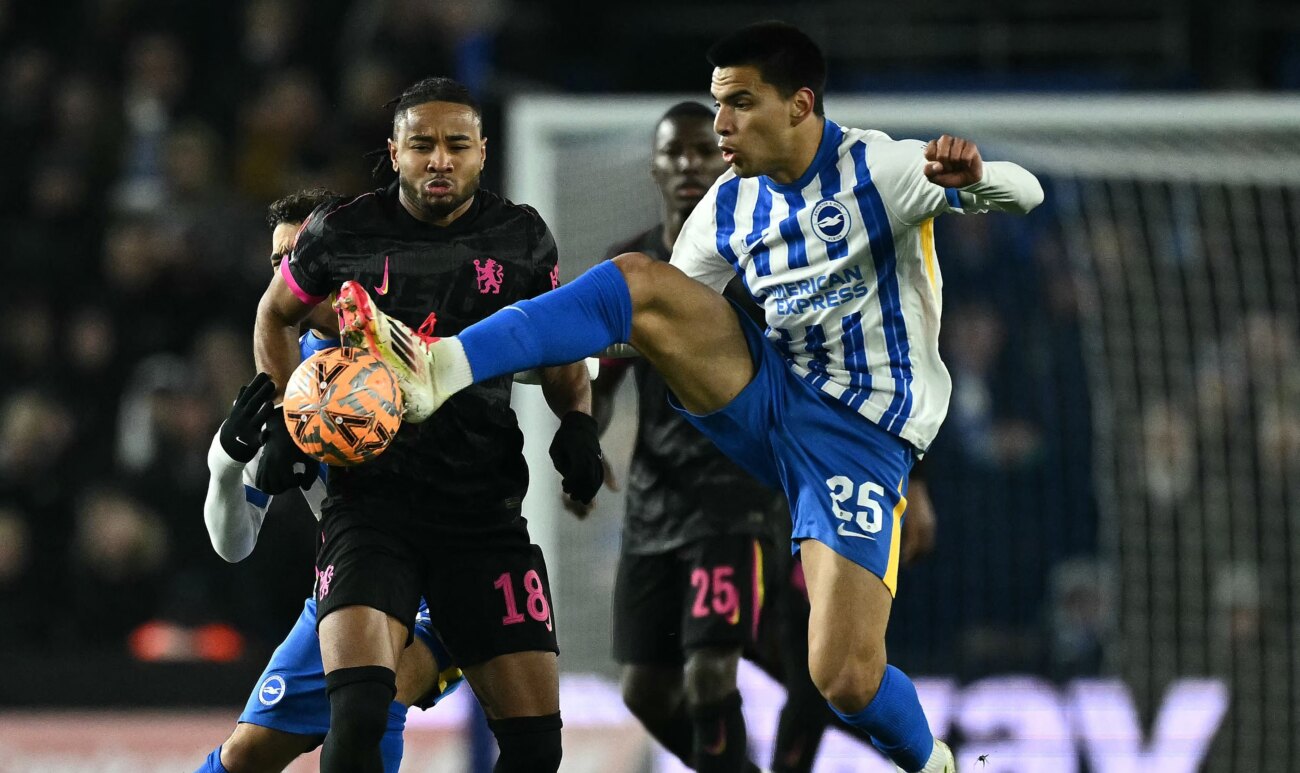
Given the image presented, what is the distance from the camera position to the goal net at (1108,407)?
7.57 metres

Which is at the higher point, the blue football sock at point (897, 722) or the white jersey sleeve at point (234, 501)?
the white jersey sleeve at point (234, 501)

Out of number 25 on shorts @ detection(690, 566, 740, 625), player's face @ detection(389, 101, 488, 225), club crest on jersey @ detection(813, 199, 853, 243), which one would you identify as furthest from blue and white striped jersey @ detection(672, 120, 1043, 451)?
number 25 on shorts @ detection(690, 566, 740, 625)

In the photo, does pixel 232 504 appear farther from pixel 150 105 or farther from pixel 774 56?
pixel 150 105

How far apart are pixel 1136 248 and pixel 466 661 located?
5.29 meters

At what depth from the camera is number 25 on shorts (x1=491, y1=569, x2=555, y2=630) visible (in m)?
4.37

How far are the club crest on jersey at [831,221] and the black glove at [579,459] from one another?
0.74 meters

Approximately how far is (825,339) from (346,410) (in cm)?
128

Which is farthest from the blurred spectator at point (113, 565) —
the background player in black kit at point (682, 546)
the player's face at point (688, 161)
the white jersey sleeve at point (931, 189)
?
the white jersey sleeve at point (931, 189)

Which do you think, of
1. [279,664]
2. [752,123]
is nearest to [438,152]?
[752,123]

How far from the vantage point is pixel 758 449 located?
4.70 meters

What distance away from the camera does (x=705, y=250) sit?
4816mm

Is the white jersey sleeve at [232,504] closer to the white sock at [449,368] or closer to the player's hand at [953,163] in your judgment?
Result: the white sock at [449,368]

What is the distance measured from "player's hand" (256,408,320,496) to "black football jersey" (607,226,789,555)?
5.27 ft

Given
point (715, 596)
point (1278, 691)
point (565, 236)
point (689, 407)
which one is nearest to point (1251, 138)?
point (1278, 691)
